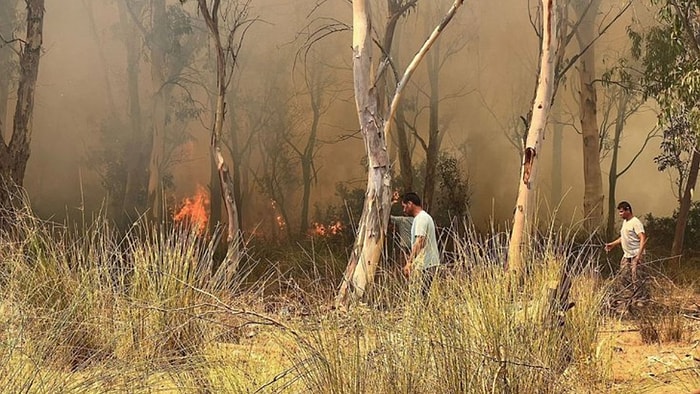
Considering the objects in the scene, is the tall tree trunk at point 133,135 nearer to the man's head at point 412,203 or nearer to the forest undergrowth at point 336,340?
the man's head at point 412,203

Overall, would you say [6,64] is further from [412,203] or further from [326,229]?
[412,203]

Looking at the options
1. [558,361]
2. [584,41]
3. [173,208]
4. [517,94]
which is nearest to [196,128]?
[173,208]

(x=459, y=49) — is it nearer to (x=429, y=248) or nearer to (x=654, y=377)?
(x=429, y=248)

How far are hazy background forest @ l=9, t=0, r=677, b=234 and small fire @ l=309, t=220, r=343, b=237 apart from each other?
30 centimetres

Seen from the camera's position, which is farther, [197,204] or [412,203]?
[197,204]

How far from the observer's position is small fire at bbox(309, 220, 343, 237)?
46.0 ft

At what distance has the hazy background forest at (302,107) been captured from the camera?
14555mm

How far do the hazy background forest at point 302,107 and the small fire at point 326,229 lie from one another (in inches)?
11.7

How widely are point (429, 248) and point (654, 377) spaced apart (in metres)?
2.02

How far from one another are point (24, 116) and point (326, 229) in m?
6.59

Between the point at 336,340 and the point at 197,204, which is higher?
the point at 336,340

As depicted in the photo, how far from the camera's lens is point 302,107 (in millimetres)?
15578

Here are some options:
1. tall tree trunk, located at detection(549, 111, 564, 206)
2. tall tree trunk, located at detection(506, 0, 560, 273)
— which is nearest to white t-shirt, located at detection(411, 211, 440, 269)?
tall tree trunk, located at detection(506, 0, 560, 273)

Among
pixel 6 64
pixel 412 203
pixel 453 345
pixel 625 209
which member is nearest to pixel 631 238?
pixel 625 209
